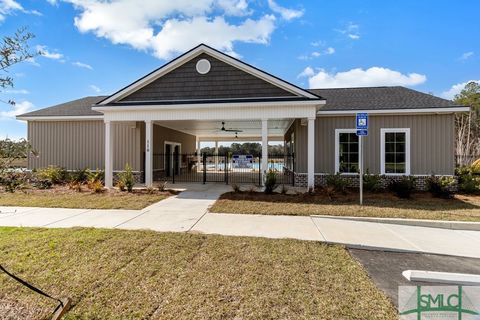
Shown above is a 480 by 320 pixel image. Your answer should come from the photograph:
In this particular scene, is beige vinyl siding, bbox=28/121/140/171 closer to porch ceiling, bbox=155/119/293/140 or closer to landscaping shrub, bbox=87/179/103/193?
porch ceiling, bbox=155/119/293/140

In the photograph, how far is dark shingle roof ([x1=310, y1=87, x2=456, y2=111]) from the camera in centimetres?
1167

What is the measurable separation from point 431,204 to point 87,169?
1478cm

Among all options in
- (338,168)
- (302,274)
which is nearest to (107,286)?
(302,274)

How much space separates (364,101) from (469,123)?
26844 millimetres

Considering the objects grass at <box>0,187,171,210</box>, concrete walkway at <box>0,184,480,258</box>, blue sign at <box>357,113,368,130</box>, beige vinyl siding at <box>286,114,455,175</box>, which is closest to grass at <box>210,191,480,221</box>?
concrete walkway at <box>0,184,480,258</box>

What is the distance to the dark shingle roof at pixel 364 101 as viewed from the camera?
1177cm

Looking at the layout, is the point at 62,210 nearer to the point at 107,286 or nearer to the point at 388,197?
the point at 107,286

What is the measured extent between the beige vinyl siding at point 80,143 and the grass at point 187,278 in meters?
9.09

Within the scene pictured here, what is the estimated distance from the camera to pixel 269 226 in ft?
20.4

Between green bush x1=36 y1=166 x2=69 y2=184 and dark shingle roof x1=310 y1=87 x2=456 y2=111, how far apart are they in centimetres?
1334

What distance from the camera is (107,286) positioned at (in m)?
3.38

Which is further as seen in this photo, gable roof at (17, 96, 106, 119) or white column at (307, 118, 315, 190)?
gable roof at (17, 96, 106, 119)

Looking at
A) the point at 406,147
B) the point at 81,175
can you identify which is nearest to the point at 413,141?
the point at 406,147

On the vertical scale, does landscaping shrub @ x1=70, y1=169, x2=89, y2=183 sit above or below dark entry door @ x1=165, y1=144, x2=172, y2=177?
below
